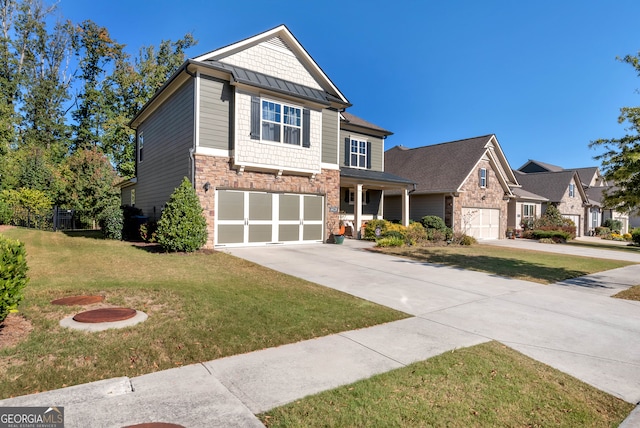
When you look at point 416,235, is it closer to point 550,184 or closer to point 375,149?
point 375,149

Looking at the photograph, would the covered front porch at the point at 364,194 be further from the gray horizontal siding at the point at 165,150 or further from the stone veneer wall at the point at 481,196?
the gray horizontal siding at the point at 165,150

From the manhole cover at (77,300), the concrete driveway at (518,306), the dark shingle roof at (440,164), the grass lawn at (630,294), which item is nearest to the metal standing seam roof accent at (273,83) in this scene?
the concrete driveway at (518,306)

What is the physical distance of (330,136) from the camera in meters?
16.2

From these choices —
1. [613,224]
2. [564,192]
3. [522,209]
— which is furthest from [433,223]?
[613,224]

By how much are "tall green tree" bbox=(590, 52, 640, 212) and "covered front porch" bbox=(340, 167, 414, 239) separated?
414 inches

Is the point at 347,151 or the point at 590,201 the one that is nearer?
the point at 347,151

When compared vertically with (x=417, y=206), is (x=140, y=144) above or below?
above

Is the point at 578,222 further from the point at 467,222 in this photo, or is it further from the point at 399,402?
the point at 399,402

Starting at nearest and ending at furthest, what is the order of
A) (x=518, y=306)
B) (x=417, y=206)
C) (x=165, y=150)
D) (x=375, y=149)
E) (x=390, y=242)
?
(x=518, y=306) < (x=390, y=242) < (x=165, y=150) < (x=375, y=149) < (x=417, y=206)

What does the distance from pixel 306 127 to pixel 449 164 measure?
45.9 feet

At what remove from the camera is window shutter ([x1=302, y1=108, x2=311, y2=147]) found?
14641mm

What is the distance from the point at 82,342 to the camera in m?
4.05

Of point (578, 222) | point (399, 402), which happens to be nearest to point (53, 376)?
point (399, 402)

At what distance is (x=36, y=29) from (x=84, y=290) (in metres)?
39.6
